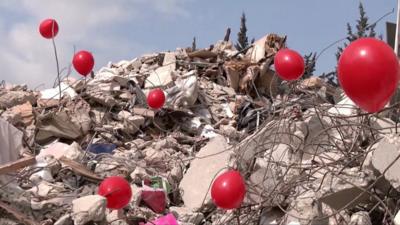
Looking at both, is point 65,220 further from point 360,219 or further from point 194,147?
point 194,147

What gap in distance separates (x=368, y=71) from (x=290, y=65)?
3.28 meters

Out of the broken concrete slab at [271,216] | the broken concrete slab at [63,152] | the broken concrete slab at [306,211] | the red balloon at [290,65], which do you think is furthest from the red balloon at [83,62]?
the broken concrete slab at [306,211]

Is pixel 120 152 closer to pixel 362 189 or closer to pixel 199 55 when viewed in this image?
pixel 199 55

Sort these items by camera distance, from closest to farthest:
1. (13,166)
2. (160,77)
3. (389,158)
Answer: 1. (389,158)
2. (13,166)
3. (160,77)

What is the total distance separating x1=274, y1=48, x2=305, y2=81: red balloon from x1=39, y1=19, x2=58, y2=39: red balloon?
3856 millimetres

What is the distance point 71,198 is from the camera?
5816 millimetres

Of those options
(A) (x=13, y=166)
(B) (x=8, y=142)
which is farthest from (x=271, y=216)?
(B) (x=8, y=142)

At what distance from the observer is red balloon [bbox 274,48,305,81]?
6.29 meters

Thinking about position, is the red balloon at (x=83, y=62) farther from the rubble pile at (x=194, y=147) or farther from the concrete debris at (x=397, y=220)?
the concrete debris at (x=397, y=220)

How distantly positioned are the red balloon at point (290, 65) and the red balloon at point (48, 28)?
12.6ft

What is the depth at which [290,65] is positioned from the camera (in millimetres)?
6270

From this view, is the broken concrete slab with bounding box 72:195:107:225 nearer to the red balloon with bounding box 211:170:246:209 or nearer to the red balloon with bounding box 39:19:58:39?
the red balloon with bounding box 211:170:246:209

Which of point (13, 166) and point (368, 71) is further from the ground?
point (368, 71)

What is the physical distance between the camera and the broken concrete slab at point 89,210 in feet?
16.8
